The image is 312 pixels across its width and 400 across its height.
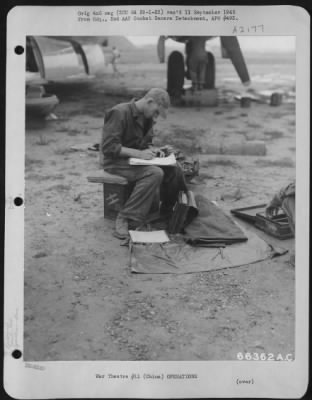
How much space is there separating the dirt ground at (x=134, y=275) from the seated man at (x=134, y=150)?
8.7 inches

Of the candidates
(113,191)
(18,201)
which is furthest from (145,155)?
(18,201)

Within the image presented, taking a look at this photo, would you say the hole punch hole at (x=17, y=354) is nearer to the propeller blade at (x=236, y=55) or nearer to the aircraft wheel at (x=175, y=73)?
the propeller blade at (x=236, y=55)

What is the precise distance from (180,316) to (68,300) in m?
0.64

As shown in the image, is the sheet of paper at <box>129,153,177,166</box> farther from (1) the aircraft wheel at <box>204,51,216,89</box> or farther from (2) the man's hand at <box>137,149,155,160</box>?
(1) the aircraft wheel at <box>204,51,216,89</box>

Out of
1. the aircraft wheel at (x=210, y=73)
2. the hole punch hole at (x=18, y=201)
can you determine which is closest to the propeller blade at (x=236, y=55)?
the aircraft wheel at (x=210, y=73)

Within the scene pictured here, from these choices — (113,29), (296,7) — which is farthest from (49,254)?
(296,7)

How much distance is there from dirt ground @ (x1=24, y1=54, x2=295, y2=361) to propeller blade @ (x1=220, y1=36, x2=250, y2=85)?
0.43 feet

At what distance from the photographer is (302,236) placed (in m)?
3.38

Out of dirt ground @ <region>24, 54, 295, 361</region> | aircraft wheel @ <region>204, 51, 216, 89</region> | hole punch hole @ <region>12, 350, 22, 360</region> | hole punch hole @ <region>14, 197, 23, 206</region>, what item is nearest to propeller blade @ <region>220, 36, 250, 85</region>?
dirt ground @ <region>24, 54, 295, 361</region>

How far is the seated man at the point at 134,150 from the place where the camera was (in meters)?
3.73

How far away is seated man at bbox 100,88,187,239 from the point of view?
3732 mm

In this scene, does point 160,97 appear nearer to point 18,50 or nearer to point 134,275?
point 18,50

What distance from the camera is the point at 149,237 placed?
3.73 metres

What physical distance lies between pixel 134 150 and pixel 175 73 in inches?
46.2
